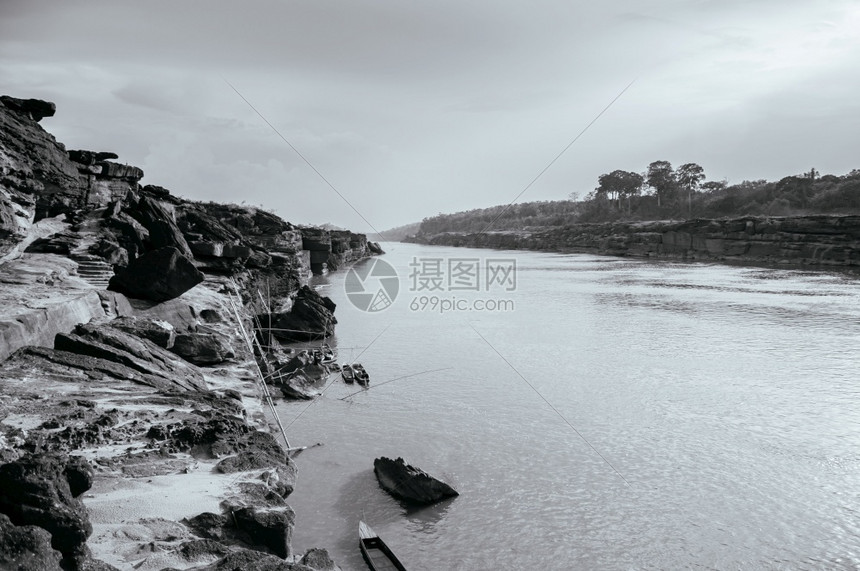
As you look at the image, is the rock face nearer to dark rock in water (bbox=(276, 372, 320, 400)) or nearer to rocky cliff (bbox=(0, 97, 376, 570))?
rocky cliff (bbox=(0, 97, 376, 570))

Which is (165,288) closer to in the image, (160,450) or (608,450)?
(160,450)

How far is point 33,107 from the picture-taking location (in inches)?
426

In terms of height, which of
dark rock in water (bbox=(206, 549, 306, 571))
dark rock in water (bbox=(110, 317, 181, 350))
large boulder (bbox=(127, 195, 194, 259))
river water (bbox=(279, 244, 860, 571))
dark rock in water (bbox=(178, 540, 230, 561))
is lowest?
river water (bbox=(279, 244, 860, 571))

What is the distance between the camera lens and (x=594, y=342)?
650 inches

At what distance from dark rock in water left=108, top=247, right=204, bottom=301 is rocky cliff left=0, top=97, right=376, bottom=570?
0.07ft

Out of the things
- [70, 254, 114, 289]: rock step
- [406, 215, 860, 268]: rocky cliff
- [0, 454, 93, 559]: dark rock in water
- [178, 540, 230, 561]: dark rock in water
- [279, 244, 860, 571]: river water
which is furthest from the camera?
[406, 215, 860, 268]: rocky cliff

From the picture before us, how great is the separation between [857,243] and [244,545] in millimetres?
48494

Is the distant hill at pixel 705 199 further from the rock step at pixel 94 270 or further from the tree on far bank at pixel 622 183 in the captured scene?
the rock step at pixel 94 270

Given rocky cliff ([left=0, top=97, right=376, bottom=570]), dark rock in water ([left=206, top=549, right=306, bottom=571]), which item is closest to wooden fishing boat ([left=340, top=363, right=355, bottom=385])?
rocky cliff ([left=0, top=97, right=376, bottom=570])

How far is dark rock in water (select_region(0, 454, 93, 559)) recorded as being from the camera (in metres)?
3.01

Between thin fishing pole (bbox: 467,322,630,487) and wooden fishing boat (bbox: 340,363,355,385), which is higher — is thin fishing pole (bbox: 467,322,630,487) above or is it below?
below

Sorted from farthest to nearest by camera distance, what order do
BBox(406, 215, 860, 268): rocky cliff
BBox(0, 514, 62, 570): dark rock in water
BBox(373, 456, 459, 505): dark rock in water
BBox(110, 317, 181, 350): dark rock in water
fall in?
BBox(406, 215, 860, 268): rocky cliff → BBox(110, 317, 181, 350): dark rock in water → BBox(373, 456, 459, 505): dark rock in water → BBox(0, 514, 62, 570): dark rock in water

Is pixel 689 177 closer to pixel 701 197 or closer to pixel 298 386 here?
pixel 701 197

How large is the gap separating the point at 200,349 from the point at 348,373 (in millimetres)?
3931
